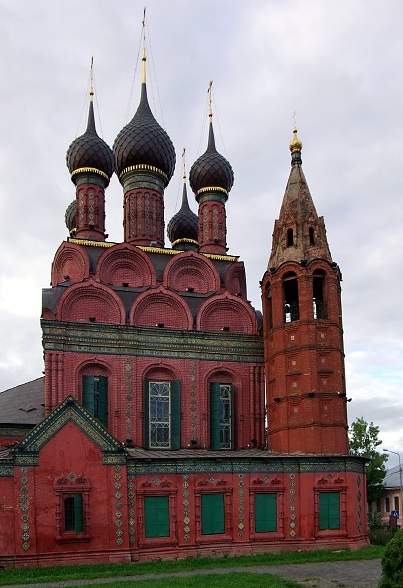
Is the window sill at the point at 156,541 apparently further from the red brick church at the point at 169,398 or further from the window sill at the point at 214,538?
the window sill at the point at 214,538

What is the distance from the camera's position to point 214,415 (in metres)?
23.6

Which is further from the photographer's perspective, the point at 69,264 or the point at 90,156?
the point at 90,156

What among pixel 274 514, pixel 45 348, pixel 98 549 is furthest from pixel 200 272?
pixel 98 549

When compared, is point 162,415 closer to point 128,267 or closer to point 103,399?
point 103,399

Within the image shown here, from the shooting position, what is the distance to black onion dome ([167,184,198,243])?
33250 millimetres

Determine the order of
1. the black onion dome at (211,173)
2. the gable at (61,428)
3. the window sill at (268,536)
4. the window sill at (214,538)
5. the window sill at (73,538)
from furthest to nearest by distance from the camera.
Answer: the black onion dome at (211,173)
the window sill at (268,536)
the window sill at (214,538)
the gable at (61,428)
the window sill at (73,538)

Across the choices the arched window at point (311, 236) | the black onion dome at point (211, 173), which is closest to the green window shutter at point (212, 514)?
the arched window at point (311, 236)

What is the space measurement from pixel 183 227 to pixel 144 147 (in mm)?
6753

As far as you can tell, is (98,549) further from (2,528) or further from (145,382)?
(145,382)

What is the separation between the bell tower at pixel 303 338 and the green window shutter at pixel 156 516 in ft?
14.7

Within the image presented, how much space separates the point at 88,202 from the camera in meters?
26.8

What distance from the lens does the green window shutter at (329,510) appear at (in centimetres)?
2131

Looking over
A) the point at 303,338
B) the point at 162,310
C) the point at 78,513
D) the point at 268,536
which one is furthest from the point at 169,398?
the point at 78,513

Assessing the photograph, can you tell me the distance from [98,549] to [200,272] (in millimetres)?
10487
